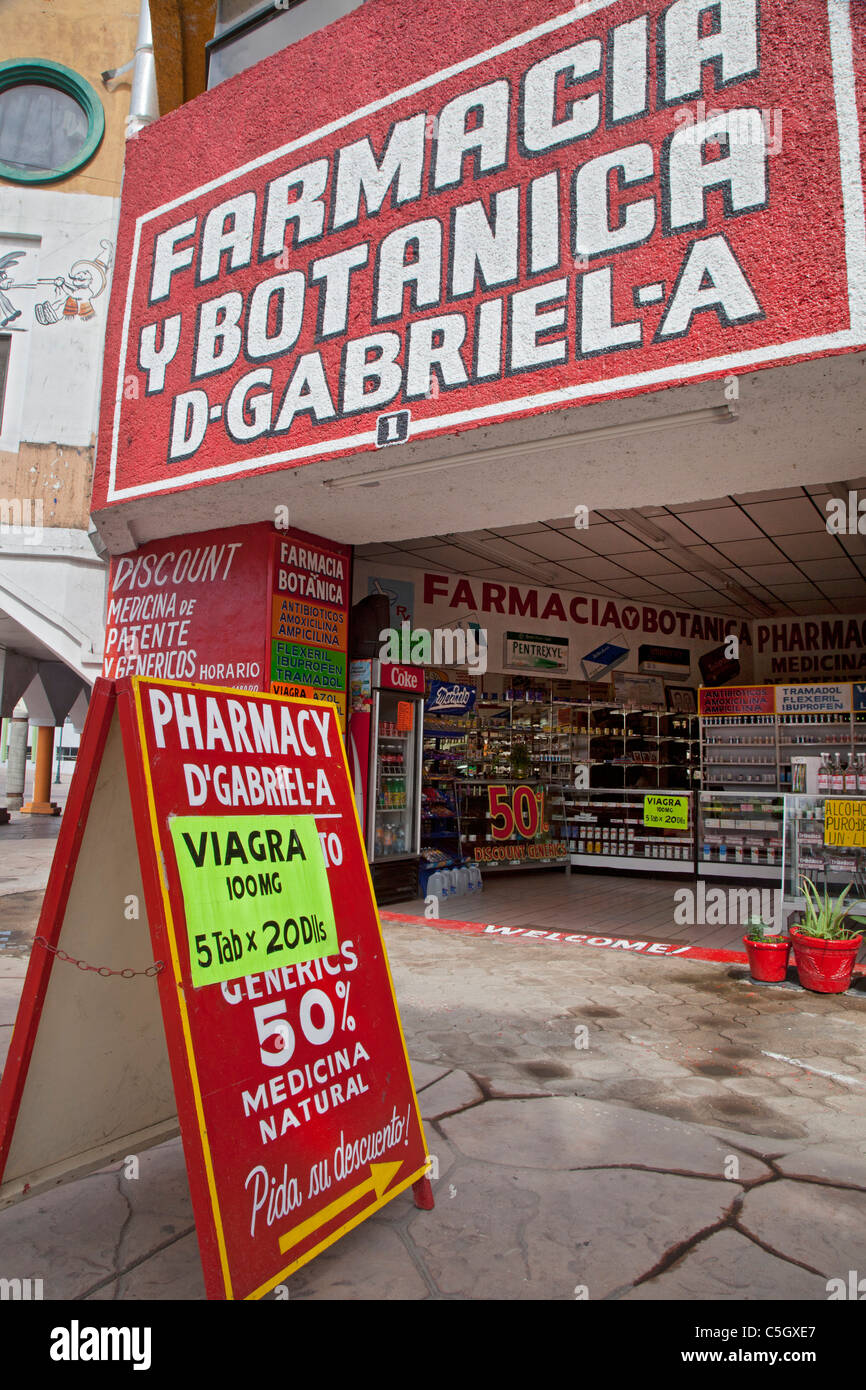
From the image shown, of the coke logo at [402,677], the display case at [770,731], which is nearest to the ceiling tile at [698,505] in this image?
the coke logo at [402,677]

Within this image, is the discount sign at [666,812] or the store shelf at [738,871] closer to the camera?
the store shelf at [738,871]

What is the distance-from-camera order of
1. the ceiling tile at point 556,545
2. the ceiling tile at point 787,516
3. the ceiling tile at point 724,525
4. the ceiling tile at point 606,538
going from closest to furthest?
the ceiling tile at point 787,516 < the ceiling tile at point 724,525 < the ceiling tile at point 606,538 < the ceiling tile at point 556,545

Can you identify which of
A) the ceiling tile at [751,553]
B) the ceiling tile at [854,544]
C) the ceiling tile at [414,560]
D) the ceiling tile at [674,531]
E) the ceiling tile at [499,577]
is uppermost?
the ceiling tile at [854,544]

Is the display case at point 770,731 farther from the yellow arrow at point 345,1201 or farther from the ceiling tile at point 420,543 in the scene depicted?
the yellow arrow at point 345,1201

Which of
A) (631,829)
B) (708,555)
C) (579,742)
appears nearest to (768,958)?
(708,555)

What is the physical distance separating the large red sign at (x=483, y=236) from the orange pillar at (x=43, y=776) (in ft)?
47.2

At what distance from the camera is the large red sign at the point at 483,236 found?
3.70 m

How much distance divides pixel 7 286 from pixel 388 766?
5.64 m

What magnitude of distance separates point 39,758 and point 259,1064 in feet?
63.2

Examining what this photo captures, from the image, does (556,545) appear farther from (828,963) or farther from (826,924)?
(828,963)

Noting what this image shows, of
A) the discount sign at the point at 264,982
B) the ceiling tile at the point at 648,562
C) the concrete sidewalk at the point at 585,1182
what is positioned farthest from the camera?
the ceiling tile at the point at 648,562

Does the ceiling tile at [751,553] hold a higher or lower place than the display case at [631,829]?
higher

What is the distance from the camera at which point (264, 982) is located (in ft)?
7.06
